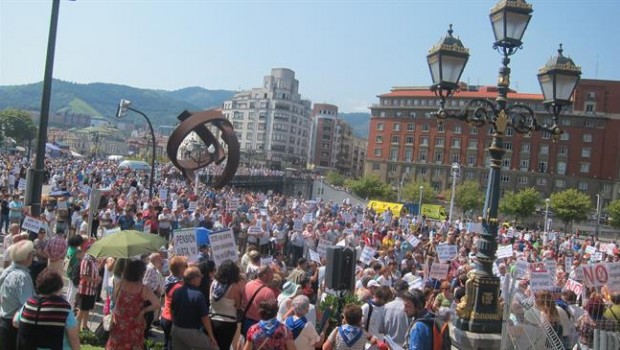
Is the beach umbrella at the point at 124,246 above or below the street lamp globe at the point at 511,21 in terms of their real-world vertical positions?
below

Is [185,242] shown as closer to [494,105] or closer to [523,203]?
[494,105]

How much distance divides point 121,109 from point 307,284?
19.6m

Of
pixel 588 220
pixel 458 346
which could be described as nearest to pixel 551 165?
pixel 588 220

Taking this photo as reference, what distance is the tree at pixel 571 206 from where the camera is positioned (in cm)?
8000

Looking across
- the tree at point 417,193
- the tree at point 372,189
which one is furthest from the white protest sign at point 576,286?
the tree at point 372,189

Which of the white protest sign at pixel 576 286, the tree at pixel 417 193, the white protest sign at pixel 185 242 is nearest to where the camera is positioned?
the white protest sign at pixel 185 242

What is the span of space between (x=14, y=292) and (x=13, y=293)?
0.02 metres

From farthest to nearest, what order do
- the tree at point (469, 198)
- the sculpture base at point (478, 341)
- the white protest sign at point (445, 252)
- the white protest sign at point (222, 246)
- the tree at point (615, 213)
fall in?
the tree at point (469, 198) → the tree at point (615, 213) → the white protest sign at point (445, 252) → the white protest sign at point (222, 246) → the sculpture base at point (478, 341)

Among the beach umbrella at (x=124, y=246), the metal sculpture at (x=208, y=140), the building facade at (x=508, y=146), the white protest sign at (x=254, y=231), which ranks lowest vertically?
the white protest sign at (x=254, y=231)

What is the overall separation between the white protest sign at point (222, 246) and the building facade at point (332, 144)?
5626 inches

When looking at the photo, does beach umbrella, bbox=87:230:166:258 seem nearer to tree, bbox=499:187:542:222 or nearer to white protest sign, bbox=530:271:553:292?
white protest sign, bbox=530:271:553:292

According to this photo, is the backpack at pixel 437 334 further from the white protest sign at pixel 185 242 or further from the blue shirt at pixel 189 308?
the white protest sign at pixel 185 242

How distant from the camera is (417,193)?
93.8 m

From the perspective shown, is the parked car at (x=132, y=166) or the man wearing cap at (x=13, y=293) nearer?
the man wearing cap at (x=13, y=293)
